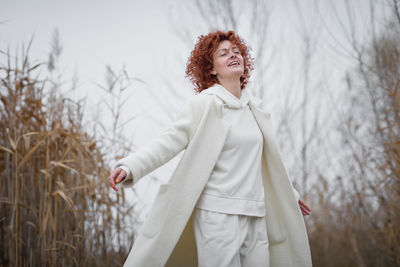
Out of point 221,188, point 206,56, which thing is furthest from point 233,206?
point 206,56

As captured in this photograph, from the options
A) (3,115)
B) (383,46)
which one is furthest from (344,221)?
(3,115)

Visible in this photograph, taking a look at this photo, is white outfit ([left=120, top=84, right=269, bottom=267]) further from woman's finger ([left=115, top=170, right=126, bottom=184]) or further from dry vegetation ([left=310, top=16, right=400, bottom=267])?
dry vegetation ([left=310, top=16, right=400, bottom=267])

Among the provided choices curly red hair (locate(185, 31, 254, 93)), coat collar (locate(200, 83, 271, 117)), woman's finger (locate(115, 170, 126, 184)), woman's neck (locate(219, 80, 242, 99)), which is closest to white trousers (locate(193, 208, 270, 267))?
woman's finger (locate(115, 170, 126, 184))

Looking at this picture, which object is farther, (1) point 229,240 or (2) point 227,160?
(2) point 227,160

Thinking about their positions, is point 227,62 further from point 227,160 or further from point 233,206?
point 233,206

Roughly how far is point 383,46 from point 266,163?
228 cm

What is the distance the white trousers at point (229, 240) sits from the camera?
5.12ft

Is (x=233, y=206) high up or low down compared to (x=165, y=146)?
down

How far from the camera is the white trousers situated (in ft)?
5.12

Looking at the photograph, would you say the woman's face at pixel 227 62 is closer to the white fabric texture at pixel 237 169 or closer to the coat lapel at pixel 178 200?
the white fabric texture at pixel 237 169

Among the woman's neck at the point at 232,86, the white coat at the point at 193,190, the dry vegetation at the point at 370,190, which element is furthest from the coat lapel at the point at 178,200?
the dry vegetation at the point at 370,190

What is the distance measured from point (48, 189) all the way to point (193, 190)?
3.89ft

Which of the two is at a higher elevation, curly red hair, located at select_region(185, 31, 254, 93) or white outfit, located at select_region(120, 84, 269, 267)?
curly red hair, located at select_region(185, 31, 254, 93)

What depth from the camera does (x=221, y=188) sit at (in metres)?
1.65
